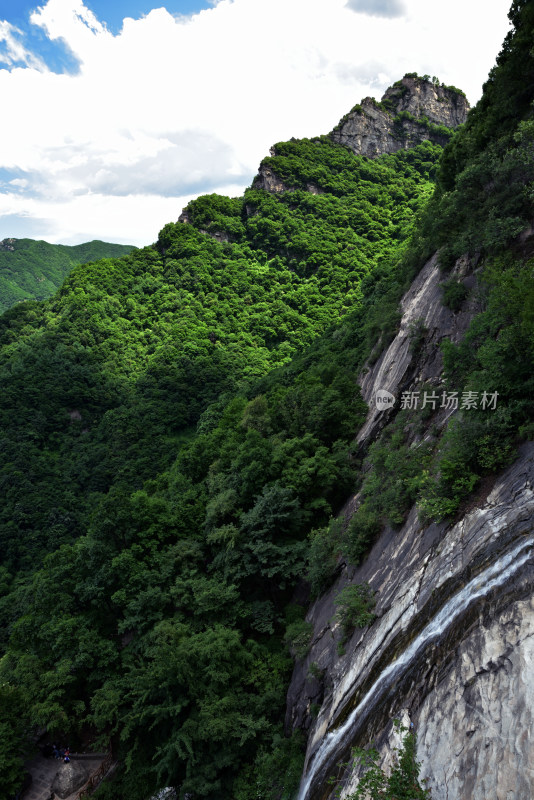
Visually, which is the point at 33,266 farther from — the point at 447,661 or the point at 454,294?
the point at 447,661

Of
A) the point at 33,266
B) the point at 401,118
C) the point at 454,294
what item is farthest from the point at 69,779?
the point at 33,266

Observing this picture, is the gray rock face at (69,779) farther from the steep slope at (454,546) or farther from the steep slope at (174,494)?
the steep slope at (454,546)

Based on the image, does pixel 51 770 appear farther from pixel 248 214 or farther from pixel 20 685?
pixel 248 214

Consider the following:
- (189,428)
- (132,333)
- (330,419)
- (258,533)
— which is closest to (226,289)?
→ (132,333)

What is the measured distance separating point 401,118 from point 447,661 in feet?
374

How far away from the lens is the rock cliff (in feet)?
18.4

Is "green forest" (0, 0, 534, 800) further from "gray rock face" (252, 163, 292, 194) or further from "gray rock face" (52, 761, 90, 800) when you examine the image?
"gray rock face" (252, 163, 292, 194)

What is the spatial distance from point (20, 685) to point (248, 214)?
81.3 meters

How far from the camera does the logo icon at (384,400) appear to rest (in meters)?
18.4

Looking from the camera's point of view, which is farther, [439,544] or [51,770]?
[51,770]

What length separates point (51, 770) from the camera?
16.8 meters

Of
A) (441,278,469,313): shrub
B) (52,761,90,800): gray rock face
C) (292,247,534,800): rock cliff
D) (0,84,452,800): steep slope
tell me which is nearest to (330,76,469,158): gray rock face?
(0,84,452,800): steep slope

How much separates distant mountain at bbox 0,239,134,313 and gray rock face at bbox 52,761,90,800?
142 meters

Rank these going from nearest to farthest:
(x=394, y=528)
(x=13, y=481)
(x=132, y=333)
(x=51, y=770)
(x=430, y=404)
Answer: (x=394, y=528), (x=430, y=404), (x=51, y=770), (x=13, y=481), (x=132, y=333)
